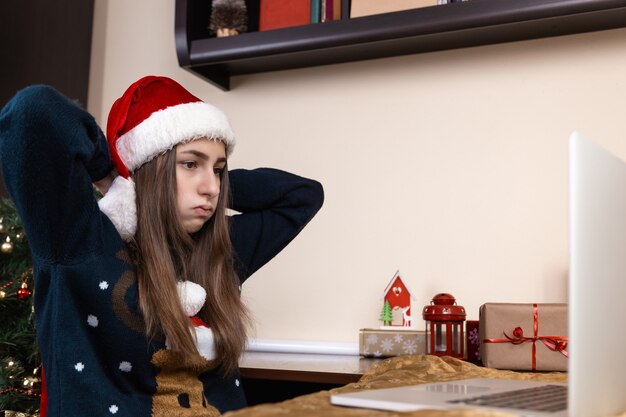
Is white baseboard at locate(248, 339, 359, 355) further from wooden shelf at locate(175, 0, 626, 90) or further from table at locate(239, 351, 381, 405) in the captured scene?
wooden shelf at locate(175, 0, 626, 90)

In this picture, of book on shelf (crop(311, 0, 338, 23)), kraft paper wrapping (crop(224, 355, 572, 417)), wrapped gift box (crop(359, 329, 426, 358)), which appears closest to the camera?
kraft paper wrapping (crop(224, 355, 572, 417))

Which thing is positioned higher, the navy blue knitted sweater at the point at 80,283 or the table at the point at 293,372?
the navy blue knitted sweater at the point at 80,283

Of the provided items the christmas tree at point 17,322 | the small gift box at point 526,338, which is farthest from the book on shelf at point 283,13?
the small gift box at point 526,338

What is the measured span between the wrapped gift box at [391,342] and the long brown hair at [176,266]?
0.34 m

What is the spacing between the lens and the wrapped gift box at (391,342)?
1496mm

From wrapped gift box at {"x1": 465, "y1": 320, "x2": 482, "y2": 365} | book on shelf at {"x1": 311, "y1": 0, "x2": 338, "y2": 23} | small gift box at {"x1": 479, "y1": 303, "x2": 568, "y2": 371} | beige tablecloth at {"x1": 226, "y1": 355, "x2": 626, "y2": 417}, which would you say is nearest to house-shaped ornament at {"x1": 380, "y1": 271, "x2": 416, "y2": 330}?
wrapped gift box at {"x1": 465, "y1": 320, "x2": 482, "y2": 365}

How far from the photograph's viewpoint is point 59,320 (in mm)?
1040

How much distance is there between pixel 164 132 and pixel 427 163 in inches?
30.4

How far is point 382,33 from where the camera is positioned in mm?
1589

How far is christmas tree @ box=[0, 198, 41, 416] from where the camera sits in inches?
59.1

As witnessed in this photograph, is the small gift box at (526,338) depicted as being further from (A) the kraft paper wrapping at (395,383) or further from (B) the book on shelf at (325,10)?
(B) the book on shelf at (325,10)

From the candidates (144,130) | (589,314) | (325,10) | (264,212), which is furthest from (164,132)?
(589,314)

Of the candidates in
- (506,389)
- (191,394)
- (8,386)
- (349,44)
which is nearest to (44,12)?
(349,44)

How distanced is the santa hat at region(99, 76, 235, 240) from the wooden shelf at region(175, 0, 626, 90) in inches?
18.3
